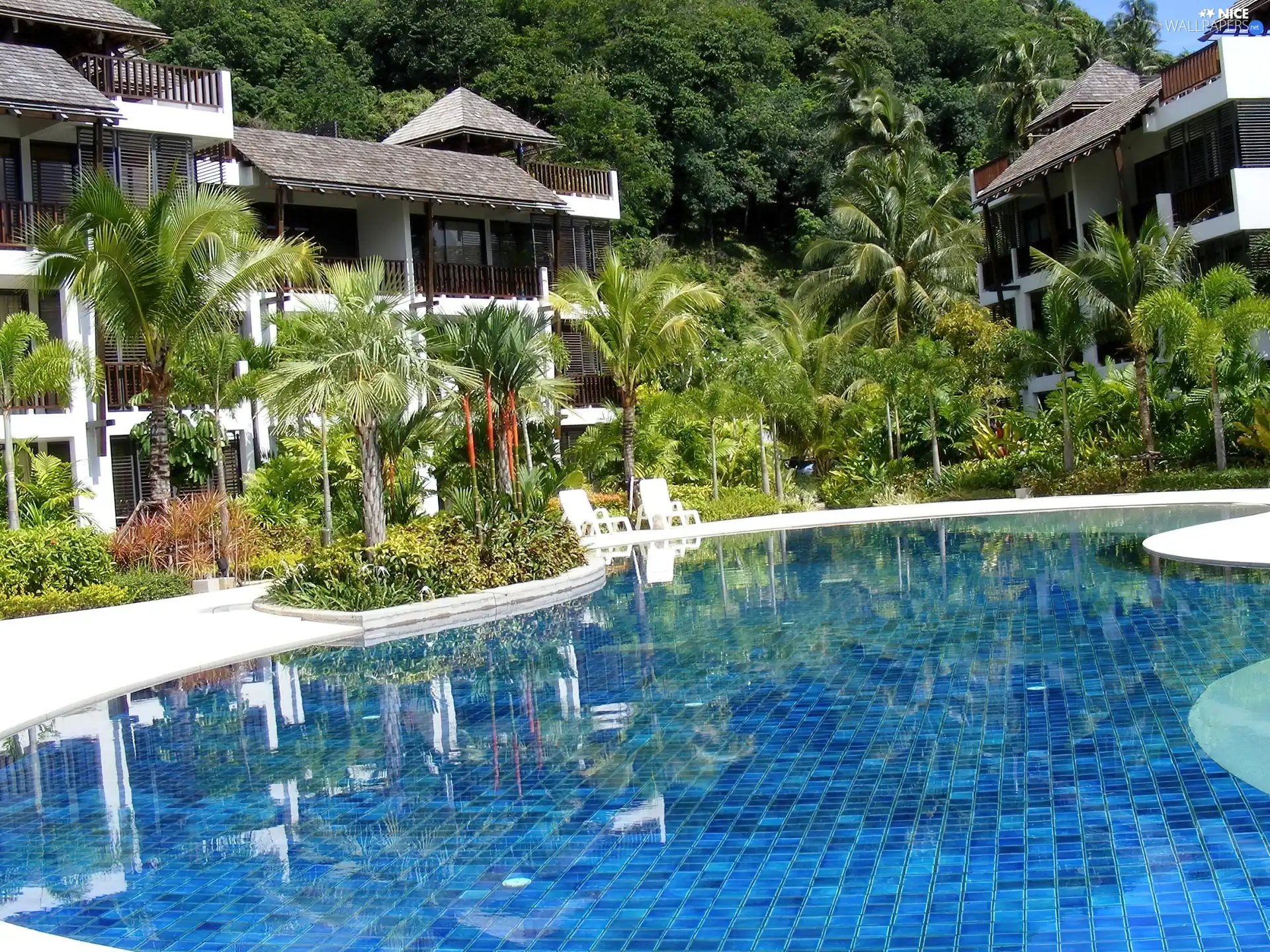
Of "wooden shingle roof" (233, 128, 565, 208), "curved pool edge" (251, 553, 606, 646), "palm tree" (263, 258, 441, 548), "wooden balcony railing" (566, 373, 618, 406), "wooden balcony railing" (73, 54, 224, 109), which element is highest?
"wooden balcony railing" (73, 54, 224, 109)

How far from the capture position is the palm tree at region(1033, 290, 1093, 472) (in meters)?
27.6

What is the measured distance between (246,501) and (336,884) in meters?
18.0

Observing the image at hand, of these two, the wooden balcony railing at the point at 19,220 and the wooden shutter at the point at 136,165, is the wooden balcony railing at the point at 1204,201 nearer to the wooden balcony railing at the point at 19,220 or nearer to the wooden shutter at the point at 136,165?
the wooden shutter at the point at 136,165

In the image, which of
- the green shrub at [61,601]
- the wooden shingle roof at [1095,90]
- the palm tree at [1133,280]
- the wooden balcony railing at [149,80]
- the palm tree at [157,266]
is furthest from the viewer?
the wooden shingle roof at [1095,90]

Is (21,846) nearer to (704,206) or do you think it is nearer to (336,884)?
(336,884)

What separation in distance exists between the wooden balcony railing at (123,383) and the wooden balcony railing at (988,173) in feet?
79.8

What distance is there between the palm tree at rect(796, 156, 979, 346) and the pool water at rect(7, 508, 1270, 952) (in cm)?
2602

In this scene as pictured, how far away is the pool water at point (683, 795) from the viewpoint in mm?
5598

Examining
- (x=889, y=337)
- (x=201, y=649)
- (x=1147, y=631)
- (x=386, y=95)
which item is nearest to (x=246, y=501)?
(x=201, y=649)

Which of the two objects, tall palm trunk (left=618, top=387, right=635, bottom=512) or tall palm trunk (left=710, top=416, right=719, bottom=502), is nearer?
tall palm trunk (left=618, top=387, right=635, bottom=512)

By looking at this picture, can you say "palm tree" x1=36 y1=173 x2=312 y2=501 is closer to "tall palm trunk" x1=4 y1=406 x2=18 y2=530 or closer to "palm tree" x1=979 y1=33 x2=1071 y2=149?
"tall palm trunk" x1=4 y1=406 x2=18 y2=530

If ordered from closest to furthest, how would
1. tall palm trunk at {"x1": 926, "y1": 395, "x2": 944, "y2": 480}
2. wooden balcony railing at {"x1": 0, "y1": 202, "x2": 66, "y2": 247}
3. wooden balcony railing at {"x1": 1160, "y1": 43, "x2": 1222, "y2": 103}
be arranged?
wooden balcony railing at {"x1": 0, "y1": 202, "x2": 66, "y2": 247} < wooden balcony railing at {"x1": 1160, "y1": 43, "x2": 1222, "y2": 103} < tall palm trunk at {"x1": 926, "y1": 395, "x2": 944, "y2": 480}

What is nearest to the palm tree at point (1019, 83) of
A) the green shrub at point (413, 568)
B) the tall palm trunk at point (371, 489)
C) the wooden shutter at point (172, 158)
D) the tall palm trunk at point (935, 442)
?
the tall palm trunk at point (935, 442)

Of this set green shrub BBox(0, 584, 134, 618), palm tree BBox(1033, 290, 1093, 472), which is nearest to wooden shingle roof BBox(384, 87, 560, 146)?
palm tree BBox(1033, 290, 1093, 472)
